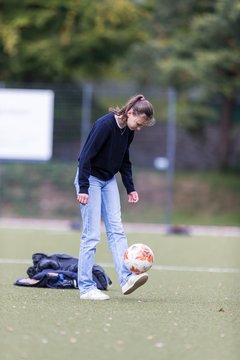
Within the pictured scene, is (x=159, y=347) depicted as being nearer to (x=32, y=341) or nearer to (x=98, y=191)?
(x=32, y=341)

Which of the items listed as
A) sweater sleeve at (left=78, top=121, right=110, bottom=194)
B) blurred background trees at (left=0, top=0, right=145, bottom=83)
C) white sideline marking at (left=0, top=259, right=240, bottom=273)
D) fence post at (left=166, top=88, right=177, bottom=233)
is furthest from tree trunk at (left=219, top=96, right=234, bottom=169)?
sweater sleeve at (left=78, top=121, right=110, bottom=194)

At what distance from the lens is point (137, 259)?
30.2 ft

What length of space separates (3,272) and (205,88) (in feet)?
51.9

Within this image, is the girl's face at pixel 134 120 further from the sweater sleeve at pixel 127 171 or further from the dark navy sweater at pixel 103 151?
the sweater sleeve at pixel 127 171

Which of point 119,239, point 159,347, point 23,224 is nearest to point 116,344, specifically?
point 159,347

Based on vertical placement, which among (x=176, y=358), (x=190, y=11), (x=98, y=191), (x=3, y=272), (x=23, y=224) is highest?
(x=190, y=11)

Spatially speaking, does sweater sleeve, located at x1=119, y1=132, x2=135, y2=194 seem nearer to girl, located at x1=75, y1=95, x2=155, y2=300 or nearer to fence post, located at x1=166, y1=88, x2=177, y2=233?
girl, located at x1=75, y1=95, x2=155, y2=300

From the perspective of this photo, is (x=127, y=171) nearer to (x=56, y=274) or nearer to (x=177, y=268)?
(x=56, y=274)

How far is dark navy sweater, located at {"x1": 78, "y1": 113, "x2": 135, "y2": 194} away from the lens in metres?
9.10

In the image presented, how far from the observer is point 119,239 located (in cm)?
943

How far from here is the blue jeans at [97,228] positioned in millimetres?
9273

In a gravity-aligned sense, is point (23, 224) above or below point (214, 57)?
below

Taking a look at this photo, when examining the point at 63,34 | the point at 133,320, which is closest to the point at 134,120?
the point at 133,320

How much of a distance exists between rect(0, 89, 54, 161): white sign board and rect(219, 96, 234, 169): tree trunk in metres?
5.20
